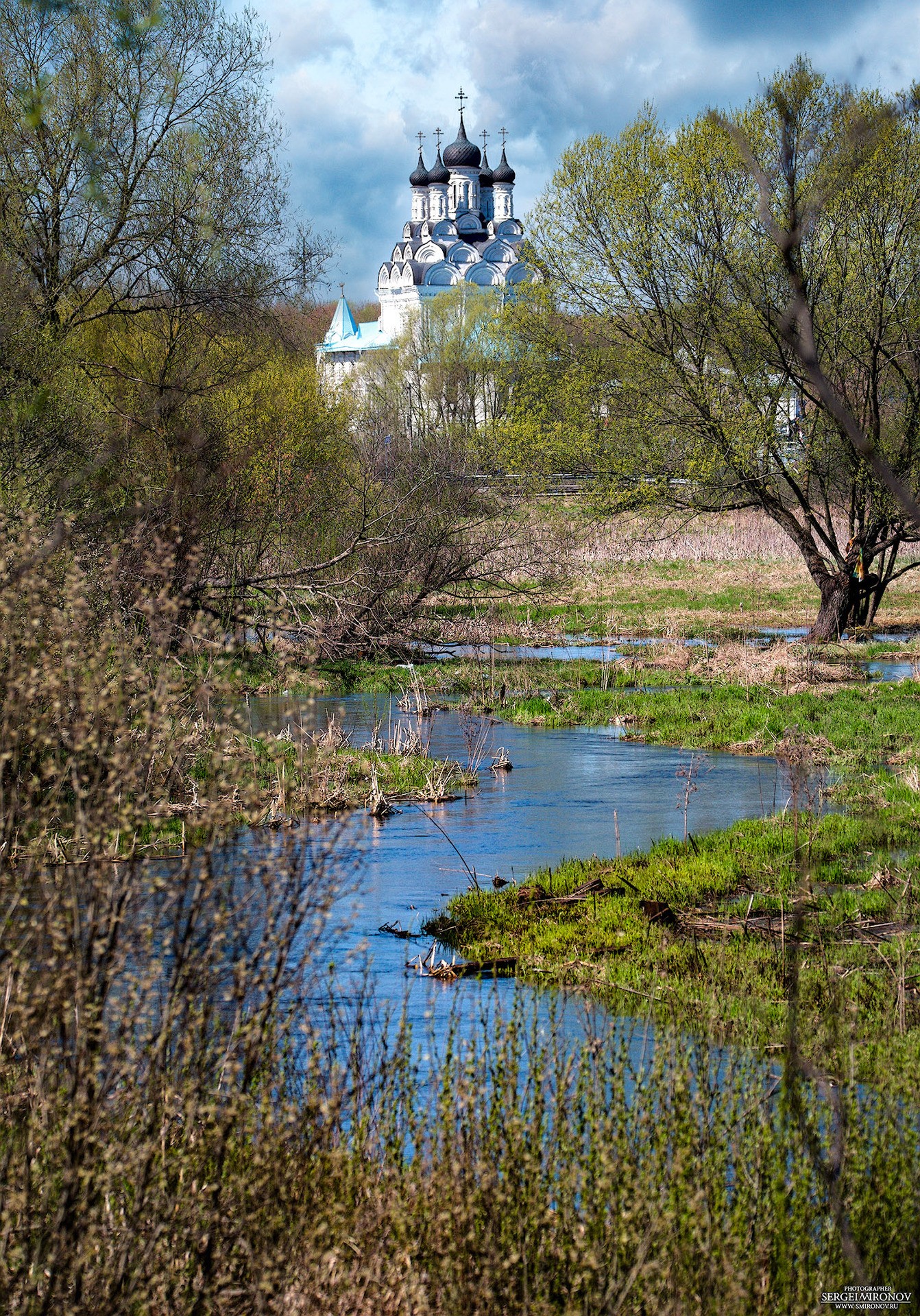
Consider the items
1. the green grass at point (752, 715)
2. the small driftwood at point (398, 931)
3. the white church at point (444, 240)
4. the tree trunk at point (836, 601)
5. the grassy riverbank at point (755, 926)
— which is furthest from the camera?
the white church at point (444, 240)

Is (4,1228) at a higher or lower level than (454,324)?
lower

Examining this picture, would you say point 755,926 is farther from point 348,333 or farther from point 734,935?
point 348,333

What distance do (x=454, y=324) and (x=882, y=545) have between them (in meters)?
45.3

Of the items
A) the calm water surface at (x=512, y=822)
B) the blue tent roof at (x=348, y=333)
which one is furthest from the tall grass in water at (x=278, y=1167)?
the blue tent roof at (x=348, y=333)

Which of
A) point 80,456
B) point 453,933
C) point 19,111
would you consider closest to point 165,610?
point 453,933

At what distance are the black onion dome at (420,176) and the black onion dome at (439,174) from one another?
53 cm

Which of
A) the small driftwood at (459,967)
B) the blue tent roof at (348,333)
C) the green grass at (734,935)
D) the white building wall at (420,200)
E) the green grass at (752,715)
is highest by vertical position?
the white building wall at (420,200)

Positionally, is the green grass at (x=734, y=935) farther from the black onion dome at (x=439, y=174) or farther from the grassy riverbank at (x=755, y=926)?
the black onion dome at (x=439, y=174)

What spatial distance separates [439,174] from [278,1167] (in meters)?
108

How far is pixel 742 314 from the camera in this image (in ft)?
72.8

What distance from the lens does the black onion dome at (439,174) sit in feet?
342

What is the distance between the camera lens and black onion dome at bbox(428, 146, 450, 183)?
104 meters

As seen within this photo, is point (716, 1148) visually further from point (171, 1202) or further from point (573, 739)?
point (573, 739)

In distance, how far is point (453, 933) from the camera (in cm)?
809
